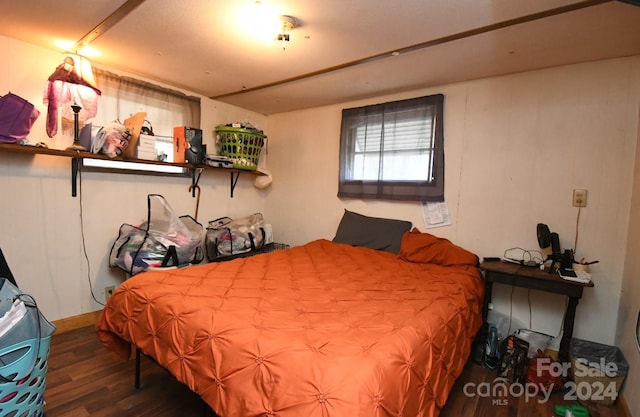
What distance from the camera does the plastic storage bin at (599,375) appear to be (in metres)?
1.77

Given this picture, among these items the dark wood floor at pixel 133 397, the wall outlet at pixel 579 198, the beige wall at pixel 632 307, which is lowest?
the dark wood floor at pixel 133 397

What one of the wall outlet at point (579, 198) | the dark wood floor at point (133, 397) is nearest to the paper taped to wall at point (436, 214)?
the wall outlet at point (579, 198)

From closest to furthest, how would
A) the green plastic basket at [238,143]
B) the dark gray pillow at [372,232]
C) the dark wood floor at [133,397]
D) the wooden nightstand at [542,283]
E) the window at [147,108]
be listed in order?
1. the dark wood floor at [133,397]
2. the wooden nightstand at [542,283]
3. the window at [147,108]
4. the dark gray pillow at [372,232]
5. the green plastic basket at [238,143]

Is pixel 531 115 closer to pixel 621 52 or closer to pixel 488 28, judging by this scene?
pixel 621 52

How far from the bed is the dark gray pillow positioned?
602 millimetres

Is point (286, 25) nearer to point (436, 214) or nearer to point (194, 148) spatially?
point (194, 148)

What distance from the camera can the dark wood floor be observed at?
163 centimetres

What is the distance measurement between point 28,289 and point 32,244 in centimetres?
33

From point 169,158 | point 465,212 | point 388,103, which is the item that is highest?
point 388,103

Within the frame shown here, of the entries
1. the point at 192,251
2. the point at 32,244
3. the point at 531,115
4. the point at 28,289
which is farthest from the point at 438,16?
the point at 28,289

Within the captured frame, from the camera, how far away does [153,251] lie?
97.0 inches

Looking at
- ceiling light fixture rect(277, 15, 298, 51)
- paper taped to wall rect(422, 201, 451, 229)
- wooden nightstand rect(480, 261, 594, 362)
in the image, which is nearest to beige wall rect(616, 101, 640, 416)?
wooden nightstand rect(480, 261, 594, 362)

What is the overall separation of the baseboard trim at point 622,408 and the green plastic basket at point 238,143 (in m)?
3.36

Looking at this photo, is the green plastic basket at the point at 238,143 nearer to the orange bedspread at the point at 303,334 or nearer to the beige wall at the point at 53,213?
the beige wall at the point at 53,213
